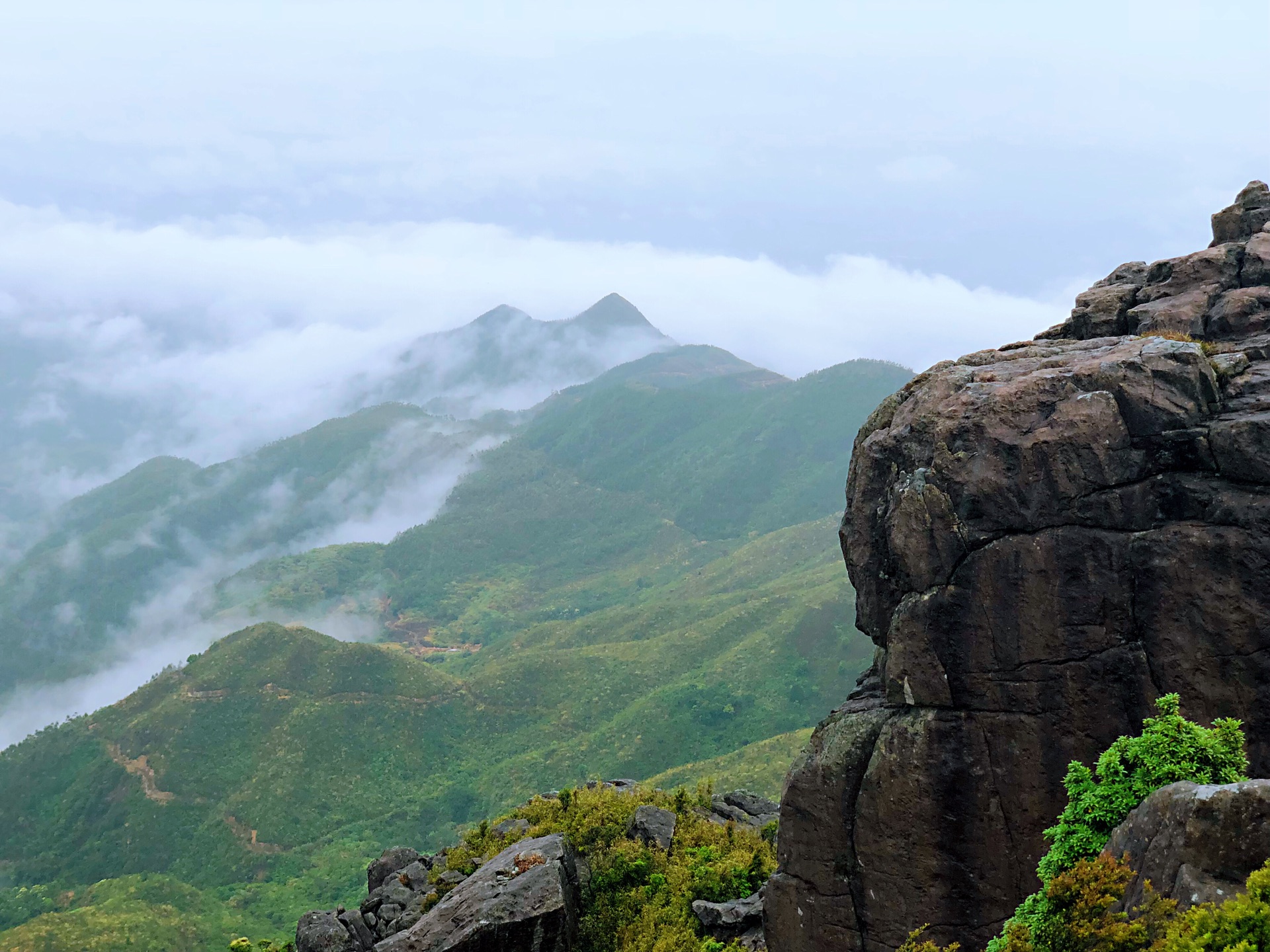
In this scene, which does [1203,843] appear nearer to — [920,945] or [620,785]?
[920,945]

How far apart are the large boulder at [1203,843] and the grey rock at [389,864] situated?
37082 millimetres

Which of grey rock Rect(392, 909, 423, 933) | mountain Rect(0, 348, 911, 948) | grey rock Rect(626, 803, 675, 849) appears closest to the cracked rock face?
grey rock Rect(626, 803, 675, 849)

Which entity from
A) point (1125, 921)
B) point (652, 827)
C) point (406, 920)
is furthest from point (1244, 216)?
point (406, 920)

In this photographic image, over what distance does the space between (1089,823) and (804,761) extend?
711 cm

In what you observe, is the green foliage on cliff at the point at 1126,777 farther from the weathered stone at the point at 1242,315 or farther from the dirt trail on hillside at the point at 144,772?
the dirt trail on hillside at the point at 144,772

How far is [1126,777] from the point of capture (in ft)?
58.2

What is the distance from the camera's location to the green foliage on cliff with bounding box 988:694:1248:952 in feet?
54.4

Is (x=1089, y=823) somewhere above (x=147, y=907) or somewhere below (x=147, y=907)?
above

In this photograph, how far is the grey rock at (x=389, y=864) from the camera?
145 feet

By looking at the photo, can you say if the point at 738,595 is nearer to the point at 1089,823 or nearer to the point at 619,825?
the point at 619,825

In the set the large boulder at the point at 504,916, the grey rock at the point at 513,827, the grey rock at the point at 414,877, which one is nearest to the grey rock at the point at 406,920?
the grey rock at the point at 414,877

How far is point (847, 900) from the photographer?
71.7ft

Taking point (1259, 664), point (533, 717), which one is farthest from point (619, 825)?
point (533, 717)

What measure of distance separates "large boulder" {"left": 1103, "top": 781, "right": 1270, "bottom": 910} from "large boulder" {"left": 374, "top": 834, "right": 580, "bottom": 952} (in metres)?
19.9
